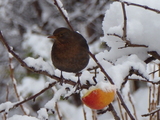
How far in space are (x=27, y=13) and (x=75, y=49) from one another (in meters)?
4.06

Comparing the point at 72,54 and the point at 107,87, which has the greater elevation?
the point at 72,54

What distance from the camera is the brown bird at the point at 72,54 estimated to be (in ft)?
4.30

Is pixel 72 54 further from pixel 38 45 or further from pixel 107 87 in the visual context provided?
pixel 38 45

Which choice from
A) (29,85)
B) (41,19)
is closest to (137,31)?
(29,85)

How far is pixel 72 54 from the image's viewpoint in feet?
4.33

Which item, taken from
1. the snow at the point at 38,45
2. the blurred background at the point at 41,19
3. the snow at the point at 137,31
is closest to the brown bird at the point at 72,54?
the snow at the point at 137,31

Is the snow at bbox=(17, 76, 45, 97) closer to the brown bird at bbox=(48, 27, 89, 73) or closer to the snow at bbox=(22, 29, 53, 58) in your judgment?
the snow at bbox=(22, 29, 53, 58)

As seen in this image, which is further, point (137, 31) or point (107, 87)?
point (137, 31)

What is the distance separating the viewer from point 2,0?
16.2ft

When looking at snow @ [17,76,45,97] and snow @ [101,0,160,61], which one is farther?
snow @ [17,76,45,97]

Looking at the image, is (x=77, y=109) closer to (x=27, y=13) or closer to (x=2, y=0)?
(x=27, y=13)

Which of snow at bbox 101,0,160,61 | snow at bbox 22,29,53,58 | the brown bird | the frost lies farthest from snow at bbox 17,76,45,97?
the frost

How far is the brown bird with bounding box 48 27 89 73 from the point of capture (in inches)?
51.6

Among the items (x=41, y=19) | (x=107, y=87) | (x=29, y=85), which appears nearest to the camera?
(x=107, y=87)
